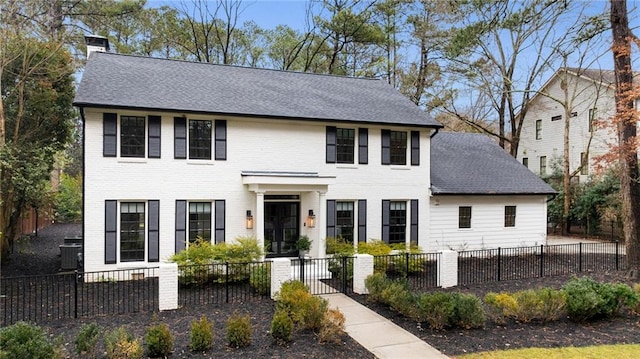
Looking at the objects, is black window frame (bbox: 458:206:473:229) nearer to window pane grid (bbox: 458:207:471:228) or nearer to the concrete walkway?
window pane grid (bbox: 458:207:471:228)

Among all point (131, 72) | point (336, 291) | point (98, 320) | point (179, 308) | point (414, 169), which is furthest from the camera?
point (414, 169)

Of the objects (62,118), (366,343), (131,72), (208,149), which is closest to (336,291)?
(366,343)

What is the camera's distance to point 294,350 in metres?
6.98

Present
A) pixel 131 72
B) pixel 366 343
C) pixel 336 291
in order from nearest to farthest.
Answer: pixel 366 343, pixel 336 291, pixel 131 72

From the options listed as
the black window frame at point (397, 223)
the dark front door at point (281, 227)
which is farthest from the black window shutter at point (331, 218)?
the black window frame at point (397, 223)

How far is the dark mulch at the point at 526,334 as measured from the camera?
745 centimetres

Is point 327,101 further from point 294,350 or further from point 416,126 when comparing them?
point 294,350

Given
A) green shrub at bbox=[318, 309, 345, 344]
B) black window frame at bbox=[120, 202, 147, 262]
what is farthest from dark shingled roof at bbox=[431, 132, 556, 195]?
black window frame at bbox=[120, 202, 147, 262]

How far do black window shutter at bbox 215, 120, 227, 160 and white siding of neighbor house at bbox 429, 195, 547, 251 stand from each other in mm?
8215

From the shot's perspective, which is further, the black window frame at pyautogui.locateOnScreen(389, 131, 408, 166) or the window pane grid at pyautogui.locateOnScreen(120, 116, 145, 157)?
the black window frame at pyautogui.locateOnScreen(389, 131, 408, 166)

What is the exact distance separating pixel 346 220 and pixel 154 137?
23.5 ft

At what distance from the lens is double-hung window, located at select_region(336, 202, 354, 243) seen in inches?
588

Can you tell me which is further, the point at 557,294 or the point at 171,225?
the point at 171,225

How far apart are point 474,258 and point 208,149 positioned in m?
11.0
